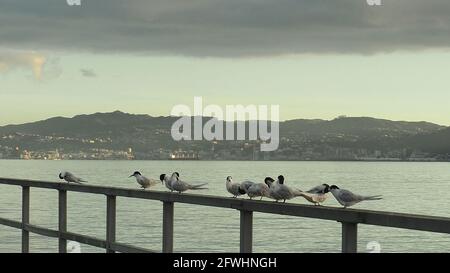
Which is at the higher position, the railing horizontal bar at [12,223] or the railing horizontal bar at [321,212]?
the railing horizontal bar at [321,212]

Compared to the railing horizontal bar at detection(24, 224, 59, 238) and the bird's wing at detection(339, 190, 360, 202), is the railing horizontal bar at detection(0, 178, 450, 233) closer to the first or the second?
the bird's wing at detection(339, 190, 360, 202)

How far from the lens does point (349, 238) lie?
20.5 feet

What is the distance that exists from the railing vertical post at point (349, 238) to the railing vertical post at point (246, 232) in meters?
1.07

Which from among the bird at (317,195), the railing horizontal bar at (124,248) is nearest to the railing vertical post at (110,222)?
the railing horizontal bar at (124,248)

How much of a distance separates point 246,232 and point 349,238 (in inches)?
48.3

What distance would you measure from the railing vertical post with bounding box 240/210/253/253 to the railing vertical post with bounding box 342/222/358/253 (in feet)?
3.52

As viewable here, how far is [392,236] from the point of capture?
2053 inches

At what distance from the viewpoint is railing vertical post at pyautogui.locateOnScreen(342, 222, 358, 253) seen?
20.3ft

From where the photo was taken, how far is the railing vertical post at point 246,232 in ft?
23.6

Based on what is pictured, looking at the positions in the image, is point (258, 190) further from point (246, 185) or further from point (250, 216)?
point (250, 216)

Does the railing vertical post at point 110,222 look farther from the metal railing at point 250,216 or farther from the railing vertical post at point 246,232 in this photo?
the railing vertical post at point 246,232

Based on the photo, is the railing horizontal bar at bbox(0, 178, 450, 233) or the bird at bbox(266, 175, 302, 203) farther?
the bird at bbox(266, 175, 302, 203)

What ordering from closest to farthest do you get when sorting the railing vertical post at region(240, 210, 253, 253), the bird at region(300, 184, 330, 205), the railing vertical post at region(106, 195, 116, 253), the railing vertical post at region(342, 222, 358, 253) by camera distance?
the railing vertical post at region(342, 222, 358, 253), the railing vertical post at region(240, 210, 253, 253), the bird at region(300, 184, 330, 205), the railing vertical post at region(106, 195, 116, 253)

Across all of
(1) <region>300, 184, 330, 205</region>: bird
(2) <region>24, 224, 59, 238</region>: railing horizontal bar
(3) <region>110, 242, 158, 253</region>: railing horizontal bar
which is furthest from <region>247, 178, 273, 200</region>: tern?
(2) <region>24, 224, 59, 238</region>: railing horizontal bar
